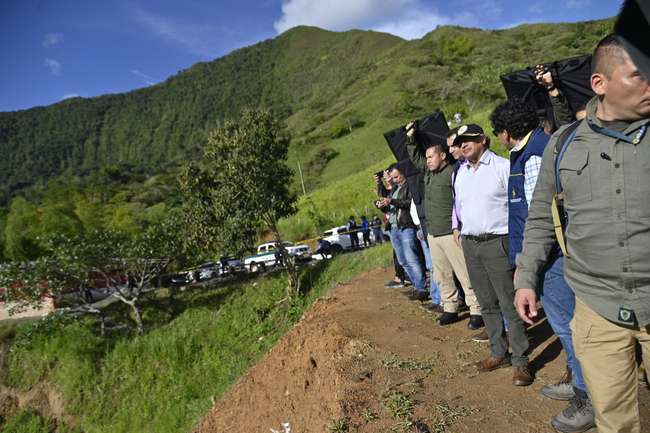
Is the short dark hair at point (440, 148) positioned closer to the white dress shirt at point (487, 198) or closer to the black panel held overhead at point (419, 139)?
the black panel held overhead at point (419, 139)

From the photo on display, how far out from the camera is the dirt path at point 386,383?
3098mm

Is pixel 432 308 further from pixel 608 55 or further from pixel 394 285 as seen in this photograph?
pixel 608 55

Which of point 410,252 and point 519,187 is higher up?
point 519,187

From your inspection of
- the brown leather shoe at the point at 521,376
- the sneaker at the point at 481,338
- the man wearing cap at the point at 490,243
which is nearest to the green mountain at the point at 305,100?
the sneaker at the point at 481,338

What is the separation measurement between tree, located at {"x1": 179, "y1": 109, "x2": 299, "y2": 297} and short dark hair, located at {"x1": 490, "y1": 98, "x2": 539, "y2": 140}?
33.3 ft

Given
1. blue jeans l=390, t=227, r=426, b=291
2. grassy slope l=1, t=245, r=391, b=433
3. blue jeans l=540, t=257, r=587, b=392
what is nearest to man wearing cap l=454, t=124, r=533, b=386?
blue jeans l=540, t=257, r=587, b=392

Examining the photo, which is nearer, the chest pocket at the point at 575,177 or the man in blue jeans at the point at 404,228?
the chest pocket at the point at 575,177

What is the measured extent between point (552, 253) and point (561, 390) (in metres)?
1.17

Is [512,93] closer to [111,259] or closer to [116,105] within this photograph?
[111,259]

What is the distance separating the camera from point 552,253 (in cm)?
254

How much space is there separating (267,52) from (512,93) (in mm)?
208208

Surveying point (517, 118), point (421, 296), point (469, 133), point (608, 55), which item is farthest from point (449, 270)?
point (608, 55)

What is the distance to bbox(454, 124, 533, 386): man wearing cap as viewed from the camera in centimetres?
335

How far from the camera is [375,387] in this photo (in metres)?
3.88
